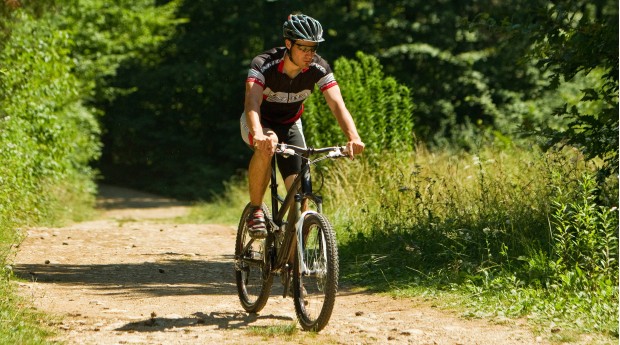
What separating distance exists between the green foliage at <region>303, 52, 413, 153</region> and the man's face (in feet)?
26.7

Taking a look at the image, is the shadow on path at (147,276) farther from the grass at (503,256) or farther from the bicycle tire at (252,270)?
the grass at (503,256)

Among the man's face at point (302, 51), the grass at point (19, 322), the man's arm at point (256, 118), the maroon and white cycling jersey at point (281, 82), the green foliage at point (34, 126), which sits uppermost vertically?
the green foliage at point (34, 126)

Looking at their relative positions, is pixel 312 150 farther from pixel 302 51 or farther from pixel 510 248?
pixel 510 248

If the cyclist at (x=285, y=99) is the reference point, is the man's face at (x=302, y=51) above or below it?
above

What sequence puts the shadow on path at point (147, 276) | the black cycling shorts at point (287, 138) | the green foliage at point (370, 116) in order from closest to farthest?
the black cycling shorts at point (287, 138) → the shadow on path at point (147, 276) → the green foliage at point (370, 116)

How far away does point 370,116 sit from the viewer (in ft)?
49.4

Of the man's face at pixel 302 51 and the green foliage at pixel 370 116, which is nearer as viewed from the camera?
the man's face at pixel 302 51

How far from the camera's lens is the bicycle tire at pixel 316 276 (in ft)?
20.5

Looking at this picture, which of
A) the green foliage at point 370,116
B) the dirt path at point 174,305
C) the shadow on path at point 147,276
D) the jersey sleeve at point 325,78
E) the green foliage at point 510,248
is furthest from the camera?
the green foliage at point 370,116

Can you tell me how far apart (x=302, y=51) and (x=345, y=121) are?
0.55m

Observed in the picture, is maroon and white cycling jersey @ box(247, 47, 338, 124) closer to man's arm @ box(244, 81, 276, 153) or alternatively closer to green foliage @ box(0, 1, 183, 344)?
man's arm @ box(244, 81, 276, 153)

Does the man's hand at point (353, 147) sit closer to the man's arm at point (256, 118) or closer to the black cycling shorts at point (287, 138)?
the man's arm at point (256, 118)

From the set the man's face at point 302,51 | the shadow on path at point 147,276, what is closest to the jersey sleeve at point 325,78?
the man's face at point 302,51

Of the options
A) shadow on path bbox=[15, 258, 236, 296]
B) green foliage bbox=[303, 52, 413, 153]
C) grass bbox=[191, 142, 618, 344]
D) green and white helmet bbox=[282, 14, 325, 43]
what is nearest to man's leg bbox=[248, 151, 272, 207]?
green and white helmet bbox=[282, 14, 325, 43]
